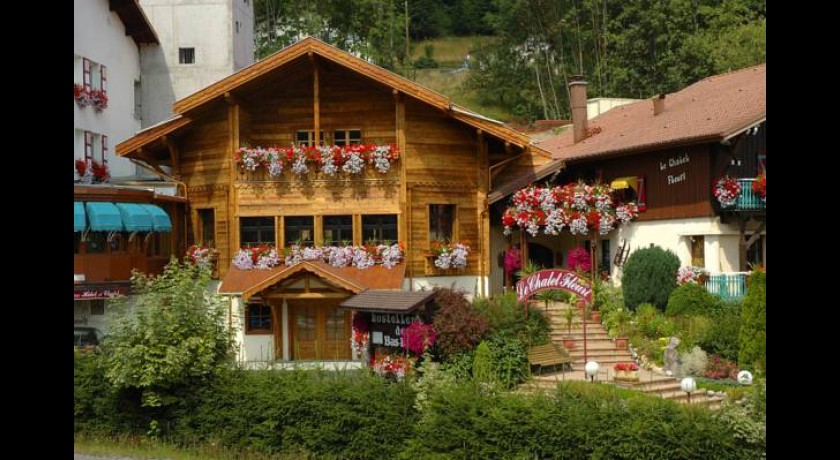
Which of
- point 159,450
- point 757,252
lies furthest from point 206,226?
point 757,252

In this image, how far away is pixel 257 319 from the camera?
1160 inches

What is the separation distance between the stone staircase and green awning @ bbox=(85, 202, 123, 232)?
1232cm

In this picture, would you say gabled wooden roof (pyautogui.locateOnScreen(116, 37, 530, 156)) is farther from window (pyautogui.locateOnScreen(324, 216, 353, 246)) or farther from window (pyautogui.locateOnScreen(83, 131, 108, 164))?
window (pyautogui.locateOnScreen(83, 131, 108, 164))

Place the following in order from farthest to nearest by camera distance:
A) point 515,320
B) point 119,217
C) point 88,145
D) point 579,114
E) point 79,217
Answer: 1. point 579,114
2. point 88,145
3. point 119,217
4. point 79,217
5. point 515,320

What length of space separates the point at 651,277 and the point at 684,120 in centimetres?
592

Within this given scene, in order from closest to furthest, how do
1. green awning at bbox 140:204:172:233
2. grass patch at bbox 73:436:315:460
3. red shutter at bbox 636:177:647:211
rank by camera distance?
grass patch at bbox 73:436:315:460 < green awning at bbox 140:204:172:233 < red shutter at bbox 636:177:647:211

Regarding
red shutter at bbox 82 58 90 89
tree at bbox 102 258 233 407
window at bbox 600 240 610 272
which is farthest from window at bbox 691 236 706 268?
red shutter at bbox 82 58 90 89

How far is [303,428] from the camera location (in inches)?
780

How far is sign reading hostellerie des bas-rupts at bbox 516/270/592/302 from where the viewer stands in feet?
80.1

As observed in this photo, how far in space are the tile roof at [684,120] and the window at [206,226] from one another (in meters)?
11.7

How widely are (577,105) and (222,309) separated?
61.2 ft

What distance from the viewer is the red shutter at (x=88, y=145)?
35.5 metres

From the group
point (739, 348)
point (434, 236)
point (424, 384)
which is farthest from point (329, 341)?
point (739, 348)

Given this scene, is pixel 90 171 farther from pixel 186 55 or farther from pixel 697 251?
pixel 697 251
